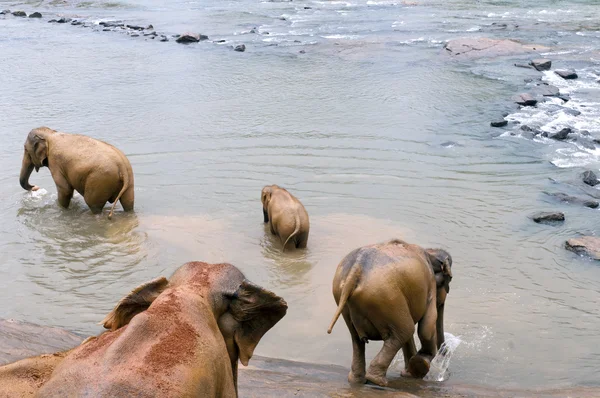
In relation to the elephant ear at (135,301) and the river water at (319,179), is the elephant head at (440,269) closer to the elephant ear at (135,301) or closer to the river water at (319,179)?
the river water at (319,179)

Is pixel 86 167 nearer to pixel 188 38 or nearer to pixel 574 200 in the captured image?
pixel 574 200

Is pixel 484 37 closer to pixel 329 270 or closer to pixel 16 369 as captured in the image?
pixel 329 270

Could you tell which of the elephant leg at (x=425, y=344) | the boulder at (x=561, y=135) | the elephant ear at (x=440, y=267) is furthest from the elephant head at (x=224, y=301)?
the boulder at (x=561, y=135)

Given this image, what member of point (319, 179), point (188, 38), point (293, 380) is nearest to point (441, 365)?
point (293, 380)

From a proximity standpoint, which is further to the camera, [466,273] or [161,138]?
[161,138]

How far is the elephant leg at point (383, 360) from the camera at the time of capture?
20.8 ft

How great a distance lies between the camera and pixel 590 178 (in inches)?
506

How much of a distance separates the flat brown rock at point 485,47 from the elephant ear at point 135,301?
69.1 feet

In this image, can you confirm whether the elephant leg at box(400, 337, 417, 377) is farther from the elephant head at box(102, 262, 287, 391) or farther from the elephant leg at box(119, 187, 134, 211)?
the elephant leg at box(119, 187, 134, 211)

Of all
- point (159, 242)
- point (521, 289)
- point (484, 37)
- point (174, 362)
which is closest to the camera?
point (174, 362)

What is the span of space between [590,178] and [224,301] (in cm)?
986

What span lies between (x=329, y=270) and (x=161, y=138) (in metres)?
6.79

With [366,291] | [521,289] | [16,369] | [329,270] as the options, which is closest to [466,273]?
[521,289]

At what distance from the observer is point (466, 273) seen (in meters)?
9.41
